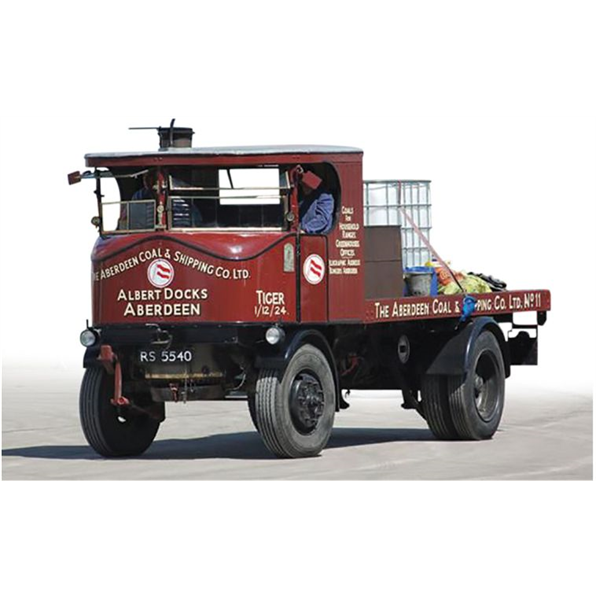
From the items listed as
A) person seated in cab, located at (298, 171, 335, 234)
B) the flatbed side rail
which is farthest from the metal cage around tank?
person seated in cab, located at (298, 171, 335, 234)

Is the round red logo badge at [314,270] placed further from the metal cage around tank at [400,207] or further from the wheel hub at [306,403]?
the metal cage around tank at [400,207]

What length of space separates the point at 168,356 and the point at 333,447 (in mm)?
2716

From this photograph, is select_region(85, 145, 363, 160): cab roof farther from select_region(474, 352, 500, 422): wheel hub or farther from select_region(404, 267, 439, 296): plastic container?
select_region(474, 352, 500, 422): wheel hub

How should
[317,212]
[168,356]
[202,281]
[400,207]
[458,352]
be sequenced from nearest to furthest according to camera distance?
1. [202,281]
2. [168,356]
3. [317,212]
4. [458,352]
5. [400,207]

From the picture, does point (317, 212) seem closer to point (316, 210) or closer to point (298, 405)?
point (316, 210)

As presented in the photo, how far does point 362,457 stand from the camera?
20.1m

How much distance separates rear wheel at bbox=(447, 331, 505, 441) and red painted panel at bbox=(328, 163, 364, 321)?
95.8 inches

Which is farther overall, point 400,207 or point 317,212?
point 400,207

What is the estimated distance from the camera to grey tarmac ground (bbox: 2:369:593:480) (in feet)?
60.6

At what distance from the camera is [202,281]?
19297 millimetres

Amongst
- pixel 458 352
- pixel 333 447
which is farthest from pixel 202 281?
pixel 458 352

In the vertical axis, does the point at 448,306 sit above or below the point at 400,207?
below

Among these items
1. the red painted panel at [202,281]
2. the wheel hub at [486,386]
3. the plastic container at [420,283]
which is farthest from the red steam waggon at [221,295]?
the wheel hub at [486,386]

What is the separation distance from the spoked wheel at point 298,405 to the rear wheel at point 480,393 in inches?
94.5
